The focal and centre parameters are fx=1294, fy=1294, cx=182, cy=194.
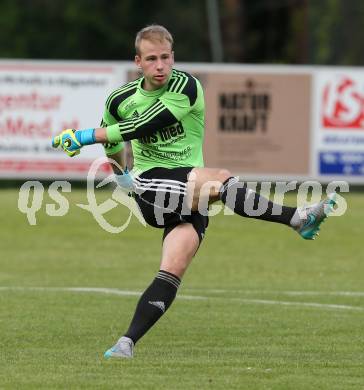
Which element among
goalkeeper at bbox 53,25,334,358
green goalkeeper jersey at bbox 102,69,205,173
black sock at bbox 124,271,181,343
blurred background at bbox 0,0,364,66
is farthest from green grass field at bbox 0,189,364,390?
blurred background at bbox 0,0,364,66

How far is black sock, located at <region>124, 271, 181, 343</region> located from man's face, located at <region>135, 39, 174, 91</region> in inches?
51.1

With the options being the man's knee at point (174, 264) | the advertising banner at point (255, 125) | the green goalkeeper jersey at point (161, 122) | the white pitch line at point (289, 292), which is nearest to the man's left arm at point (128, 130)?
the green goalkeeper jersey at point (161, 122)

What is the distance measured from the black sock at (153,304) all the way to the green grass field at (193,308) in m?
0.22

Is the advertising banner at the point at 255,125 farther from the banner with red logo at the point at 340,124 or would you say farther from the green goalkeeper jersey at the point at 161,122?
the green goalkeeper jersey at the point at 161,122

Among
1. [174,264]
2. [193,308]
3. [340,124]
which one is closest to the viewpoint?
[174,264]

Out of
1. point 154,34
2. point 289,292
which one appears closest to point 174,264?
point 154,34

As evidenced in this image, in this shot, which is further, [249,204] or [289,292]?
[289,292]

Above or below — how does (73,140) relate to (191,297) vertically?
above

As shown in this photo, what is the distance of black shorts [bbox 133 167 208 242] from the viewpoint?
8.62 metres

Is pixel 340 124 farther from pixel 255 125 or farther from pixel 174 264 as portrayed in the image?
pixel 174 264

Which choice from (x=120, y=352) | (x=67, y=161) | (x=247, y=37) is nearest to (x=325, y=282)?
(x=120, y=352)

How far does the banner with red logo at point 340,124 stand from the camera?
24.6m

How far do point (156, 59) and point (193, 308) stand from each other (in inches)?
155

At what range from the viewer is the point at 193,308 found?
1186cm
